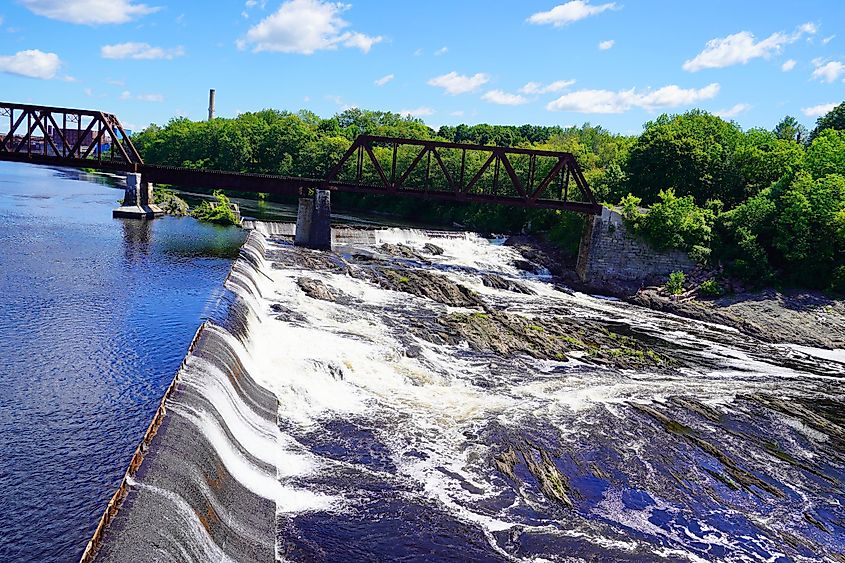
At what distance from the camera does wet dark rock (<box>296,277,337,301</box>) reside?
100 ft

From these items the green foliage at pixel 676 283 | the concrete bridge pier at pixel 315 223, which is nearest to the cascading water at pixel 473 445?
the green foliage at pixel 676 283

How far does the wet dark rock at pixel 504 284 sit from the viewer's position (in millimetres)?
38753

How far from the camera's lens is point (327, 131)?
125938mm

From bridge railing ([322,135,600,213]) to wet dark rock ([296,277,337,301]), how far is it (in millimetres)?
12509

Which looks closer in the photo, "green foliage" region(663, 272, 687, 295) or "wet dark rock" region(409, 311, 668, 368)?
"wet dark rock" region(409, 311, 668, 368)

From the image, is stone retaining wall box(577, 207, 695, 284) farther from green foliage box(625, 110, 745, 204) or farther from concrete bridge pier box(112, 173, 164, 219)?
concrete bridge pier box(112, 173, 164, 219)

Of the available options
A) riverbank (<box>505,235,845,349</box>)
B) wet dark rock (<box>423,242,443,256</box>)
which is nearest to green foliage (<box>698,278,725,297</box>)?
riverbank (<box>505,235,845,349</box>)

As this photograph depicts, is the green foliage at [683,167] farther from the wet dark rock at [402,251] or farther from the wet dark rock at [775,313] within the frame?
the wet dark rock at [402,251]

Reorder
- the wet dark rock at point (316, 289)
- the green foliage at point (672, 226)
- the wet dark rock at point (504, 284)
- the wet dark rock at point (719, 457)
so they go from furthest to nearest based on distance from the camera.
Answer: the green foliage at point (672, 226)
the wet dark rock at point (504, 284)
the wet dark rock at point (316, 289)
the wet dark rock at point (719, 457)

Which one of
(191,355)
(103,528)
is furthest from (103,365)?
(103,528)

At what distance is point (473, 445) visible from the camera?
17.0m

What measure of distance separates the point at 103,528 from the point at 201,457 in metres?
2.96

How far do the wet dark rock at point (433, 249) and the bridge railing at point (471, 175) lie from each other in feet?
14.4

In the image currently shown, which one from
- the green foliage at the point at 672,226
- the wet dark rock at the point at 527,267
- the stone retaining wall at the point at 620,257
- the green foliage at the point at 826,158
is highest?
the green foliage at the point at 826,158
